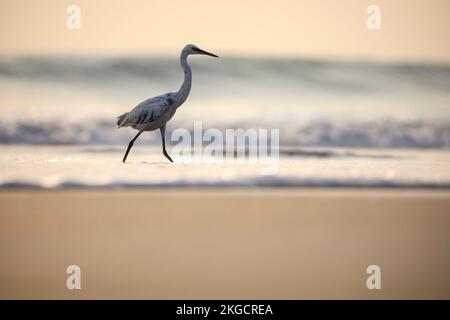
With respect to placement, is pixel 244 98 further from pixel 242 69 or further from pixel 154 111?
pixel 154 111

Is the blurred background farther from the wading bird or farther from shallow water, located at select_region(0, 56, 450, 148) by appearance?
the wading bird

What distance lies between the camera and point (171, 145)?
10.5 m

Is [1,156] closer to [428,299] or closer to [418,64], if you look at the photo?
[428,299]

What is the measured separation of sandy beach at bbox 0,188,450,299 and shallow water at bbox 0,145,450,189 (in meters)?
0.19

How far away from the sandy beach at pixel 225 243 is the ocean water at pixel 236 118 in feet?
1.56

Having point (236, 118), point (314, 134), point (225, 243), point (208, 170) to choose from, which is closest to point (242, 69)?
point (236, 118)

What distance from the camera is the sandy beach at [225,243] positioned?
16.9 ft

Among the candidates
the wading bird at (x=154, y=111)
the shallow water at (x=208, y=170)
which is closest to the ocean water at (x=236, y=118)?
the shallow water at (x=208, y=170)

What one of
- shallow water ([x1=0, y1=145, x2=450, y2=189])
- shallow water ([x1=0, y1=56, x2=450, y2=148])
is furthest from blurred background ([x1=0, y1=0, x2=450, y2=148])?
shallow water ([x1=0, y1=145, x2=450, y2=189])

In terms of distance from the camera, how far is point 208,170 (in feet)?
26.6

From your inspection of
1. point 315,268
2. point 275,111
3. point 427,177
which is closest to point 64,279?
point 315,268

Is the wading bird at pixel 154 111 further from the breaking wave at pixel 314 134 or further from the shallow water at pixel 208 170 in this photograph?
the breaking wave at pixel 314 134

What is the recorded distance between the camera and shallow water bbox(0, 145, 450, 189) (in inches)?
291

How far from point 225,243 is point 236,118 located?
5586 mm
